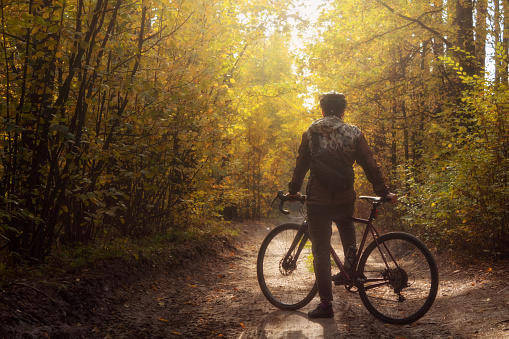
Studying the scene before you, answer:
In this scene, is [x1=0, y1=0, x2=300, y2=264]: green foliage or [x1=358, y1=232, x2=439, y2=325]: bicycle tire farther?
[x1=0, y1=0, x2=300, y2=264]: green foliage

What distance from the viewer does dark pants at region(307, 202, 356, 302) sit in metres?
4.46

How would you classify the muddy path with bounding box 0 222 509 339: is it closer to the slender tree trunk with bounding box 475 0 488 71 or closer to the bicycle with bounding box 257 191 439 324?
the bicycle with bounding box 257 191 439 324

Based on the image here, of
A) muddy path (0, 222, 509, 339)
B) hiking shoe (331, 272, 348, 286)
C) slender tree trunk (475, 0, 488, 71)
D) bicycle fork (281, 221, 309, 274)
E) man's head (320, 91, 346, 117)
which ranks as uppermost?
slender tree trunk (475, 0, 488, 71)

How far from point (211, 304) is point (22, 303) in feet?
7.53

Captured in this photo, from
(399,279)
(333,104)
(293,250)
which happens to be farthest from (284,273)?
(333,104)

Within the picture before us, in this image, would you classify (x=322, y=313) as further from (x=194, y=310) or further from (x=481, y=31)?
(x=481, y=31)

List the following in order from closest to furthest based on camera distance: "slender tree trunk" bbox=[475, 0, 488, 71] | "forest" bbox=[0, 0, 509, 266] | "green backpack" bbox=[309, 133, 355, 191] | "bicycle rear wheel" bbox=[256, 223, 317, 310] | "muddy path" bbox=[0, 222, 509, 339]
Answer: "muddy path" bbox=[0, 222, 509, 339]
"green backpack" bbox=[309, 133, 355, 191]
"forest" bbox=[0, 0, 509, 266]
"bicycle rear wheel" bbox=[256, 223, 317, 310]
"slender tree trunk" bbox=[475, 0, 488, 71]

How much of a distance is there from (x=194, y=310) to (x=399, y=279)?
91.9 inches

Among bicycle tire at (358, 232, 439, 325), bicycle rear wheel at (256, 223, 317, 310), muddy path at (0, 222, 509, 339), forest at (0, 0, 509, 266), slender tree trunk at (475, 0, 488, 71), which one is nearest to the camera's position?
muddy path at (0, 222, 509, 339)

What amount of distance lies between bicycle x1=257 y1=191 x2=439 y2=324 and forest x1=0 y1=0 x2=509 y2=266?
Answer: 2.04 metres

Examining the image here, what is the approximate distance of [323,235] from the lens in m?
4.52

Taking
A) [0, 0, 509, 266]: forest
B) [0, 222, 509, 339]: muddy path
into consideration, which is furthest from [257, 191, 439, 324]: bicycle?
[0, 0, 509, 266]: forest

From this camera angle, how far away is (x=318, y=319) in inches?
174

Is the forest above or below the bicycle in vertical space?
above
